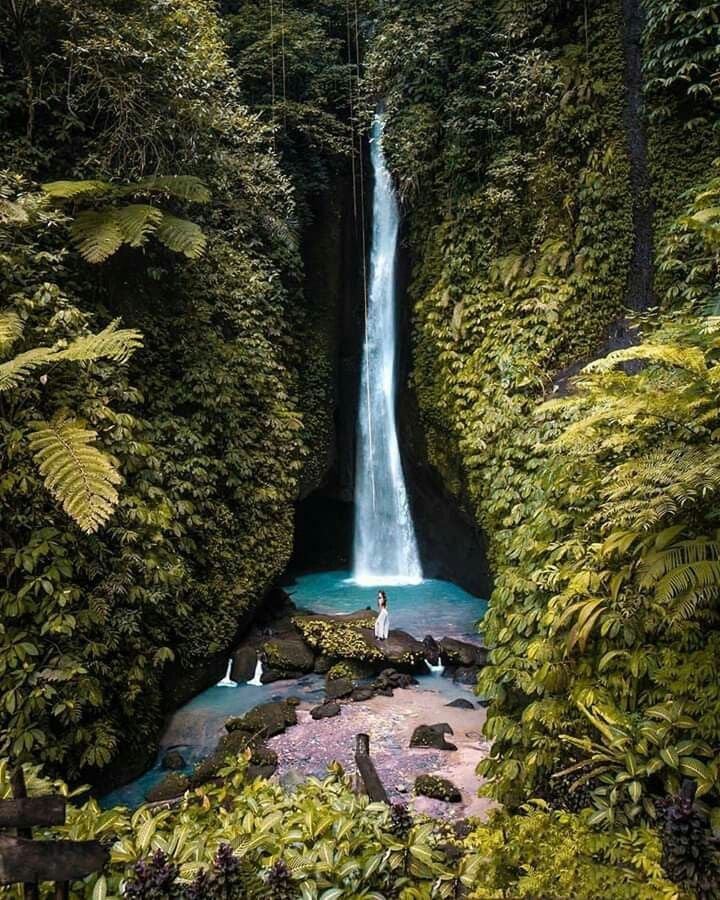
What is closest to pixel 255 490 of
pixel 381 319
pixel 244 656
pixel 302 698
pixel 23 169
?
pixel 244 656

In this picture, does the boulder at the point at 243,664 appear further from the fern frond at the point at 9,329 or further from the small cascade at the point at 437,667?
the fern frond at the point at 9,329

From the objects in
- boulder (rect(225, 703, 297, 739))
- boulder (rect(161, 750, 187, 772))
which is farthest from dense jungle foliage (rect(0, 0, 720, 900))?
boulder (rect(225, 703, 297, 739))

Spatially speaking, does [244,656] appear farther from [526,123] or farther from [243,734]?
[526,123]

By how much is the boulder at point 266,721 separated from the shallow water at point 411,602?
3069 millimetres

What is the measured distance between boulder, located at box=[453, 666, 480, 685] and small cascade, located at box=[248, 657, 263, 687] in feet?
9.66

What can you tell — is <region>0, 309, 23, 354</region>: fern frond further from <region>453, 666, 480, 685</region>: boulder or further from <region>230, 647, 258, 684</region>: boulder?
<region>453, 666, 480, 685</region>: boulder

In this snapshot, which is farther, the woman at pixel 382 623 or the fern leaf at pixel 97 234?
the woman at pixel 382 623

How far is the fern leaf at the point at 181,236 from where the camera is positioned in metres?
7.23

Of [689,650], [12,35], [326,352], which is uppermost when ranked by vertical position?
[12,35]

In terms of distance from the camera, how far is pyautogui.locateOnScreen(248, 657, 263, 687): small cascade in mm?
9008

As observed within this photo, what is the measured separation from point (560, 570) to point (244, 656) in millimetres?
6174

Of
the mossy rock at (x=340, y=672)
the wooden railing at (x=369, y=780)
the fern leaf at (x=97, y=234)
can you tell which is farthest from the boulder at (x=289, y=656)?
the fern leaf at (x=97, y=234)

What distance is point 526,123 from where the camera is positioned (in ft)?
30.6

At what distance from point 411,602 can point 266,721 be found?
532cm
